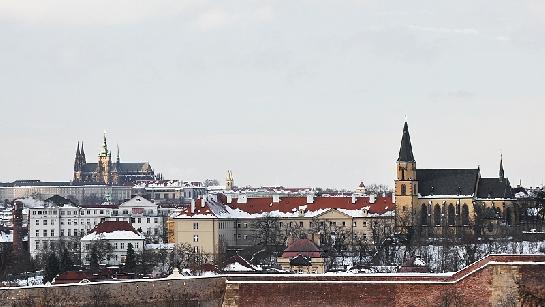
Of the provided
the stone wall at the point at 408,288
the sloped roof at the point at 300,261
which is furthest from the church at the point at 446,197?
the stone wall at the point at 408,288

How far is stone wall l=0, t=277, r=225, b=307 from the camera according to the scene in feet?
163

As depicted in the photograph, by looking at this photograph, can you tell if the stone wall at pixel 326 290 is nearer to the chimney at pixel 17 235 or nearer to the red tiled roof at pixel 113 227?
the red tiled roof at pixel 113 227

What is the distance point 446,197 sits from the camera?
107188 mm

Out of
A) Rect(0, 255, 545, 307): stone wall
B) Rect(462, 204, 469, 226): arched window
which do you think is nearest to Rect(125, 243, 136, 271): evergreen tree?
Rect(462, 204, 469, 226): arched window

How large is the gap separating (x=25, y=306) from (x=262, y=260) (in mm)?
37655

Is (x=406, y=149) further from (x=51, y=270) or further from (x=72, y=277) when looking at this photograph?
(x=72, y=277)

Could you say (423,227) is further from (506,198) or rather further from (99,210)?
(99,210)

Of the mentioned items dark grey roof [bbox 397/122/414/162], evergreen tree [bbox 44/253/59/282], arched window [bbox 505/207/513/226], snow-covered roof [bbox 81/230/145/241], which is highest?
dark grey roof [bbox 397/122/414/162]

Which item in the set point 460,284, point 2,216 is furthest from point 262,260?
point 2,216

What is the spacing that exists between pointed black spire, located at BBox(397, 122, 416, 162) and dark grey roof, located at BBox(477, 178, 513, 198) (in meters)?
5.42

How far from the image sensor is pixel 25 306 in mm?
49344

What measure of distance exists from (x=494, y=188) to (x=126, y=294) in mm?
60434

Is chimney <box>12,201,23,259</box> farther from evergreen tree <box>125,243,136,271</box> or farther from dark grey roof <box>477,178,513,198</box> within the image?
dark grey roof <box>477,178,513,198</box>

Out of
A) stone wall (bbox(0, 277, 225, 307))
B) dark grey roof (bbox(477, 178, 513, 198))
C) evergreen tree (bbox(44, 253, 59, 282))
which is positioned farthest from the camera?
dark grey roof (bbox(477, 178, 513, 198))
